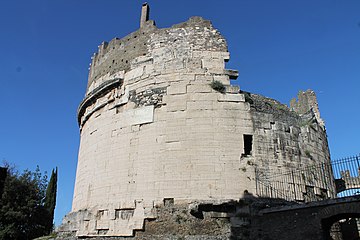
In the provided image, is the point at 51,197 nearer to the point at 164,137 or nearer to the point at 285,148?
the point at 164,137

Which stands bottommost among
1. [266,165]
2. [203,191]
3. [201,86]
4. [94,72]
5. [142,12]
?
[203,191]

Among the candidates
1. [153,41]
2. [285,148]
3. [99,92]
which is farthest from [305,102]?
[99,92]

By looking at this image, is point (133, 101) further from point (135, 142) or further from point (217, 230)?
point (217, 230)

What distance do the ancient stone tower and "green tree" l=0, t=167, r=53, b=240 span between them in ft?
27.2

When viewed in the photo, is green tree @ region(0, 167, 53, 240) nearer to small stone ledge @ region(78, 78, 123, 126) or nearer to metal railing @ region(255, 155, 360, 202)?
small stone ledge @ region(78, 78, 123, 126)

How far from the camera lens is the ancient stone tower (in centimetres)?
900

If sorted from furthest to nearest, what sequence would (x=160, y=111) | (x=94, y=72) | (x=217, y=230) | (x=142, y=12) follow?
(x=94, y=72) < (x=142, y=12) < (x=160, y=111) < (x=217, y=230)

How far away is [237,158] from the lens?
9.19 meters

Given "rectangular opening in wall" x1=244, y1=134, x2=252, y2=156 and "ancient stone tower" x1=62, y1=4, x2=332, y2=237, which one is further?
"rectangular opening in wall" x1=244, y1=134, x2=252, y2=156

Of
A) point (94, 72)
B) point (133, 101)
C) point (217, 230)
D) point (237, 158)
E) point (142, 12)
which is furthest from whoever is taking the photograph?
point (94, 72)

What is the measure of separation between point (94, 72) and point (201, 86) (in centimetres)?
571

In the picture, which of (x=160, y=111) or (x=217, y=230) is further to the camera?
(x=160, y=111)

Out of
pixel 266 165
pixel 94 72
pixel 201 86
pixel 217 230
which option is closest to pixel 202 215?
pixel 217 230

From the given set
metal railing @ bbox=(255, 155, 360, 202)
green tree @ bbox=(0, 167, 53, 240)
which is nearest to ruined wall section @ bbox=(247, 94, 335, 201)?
metal railing @ bbox=(255, 155, 360, 202)
